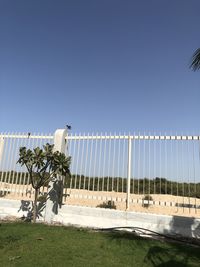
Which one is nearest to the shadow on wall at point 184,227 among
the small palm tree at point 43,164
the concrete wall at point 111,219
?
the concrete wall at point 111,219

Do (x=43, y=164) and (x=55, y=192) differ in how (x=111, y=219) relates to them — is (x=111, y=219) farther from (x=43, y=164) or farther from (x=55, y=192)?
(x=43, y=164)

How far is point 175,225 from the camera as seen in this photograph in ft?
25.4

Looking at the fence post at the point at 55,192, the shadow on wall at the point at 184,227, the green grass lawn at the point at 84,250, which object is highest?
the fence post at the point at 55,192

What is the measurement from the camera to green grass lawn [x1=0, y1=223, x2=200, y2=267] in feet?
17.0

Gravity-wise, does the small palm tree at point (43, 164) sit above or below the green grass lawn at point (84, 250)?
above

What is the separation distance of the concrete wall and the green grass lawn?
80 cm

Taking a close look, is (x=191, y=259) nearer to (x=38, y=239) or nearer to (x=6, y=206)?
(x=38, y=239)

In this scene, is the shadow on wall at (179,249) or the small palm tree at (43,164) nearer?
the shadow on wall at (179,249)

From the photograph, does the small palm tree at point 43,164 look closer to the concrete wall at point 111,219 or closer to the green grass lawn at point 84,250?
the concrete wall at point 111,219

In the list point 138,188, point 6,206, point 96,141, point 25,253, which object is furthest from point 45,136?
point 25,253

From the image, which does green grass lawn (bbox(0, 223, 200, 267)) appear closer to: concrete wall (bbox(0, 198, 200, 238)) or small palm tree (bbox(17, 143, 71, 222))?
concrete wall (bbox(0, 198, 200, 238))

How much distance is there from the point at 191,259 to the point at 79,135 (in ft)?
17.4

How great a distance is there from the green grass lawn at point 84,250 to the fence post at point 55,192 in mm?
1604

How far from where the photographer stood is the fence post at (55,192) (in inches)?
360
